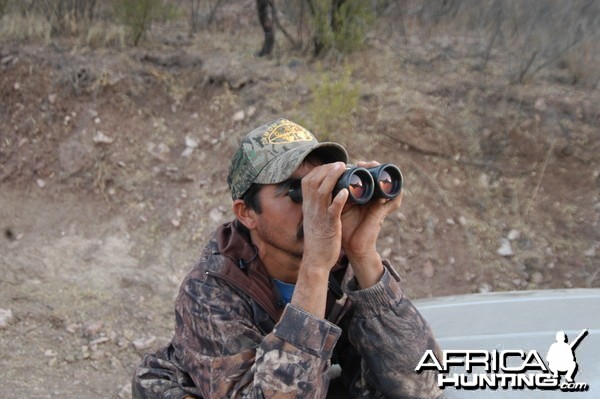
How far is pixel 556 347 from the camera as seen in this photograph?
1.70m

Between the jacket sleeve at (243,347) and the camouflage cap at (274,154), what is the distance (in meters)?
0.30

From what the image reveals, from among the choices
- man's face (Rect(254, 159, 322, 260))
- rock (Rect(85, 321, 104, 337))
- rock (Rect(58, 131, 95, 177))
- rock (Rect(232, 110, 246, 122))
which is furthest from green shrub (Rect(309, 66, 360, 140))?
man's face (Rect(254, 159, 322, 260))

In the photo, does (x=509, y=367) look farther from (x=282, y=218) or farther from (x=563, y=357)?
(x=282, y=218)

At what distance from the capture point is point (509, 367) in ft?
5.45

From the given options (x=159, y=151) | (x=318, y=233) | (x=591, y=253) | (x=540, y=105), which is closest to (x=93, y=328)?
(x=159, y=151)

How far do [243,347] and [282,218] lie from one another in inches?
14.0

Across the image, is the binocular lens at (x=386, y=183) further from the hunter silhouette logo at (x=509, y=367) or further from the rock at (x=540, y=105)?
the rock at (x=540, y=105)

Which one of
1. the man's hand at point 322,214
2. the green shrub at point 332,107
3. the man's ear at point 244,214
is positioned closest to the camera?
the man's hand at point 322,214

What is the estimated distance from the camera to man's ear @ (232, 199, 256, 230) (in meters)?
1.88

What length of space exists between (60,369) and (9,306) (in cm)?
79

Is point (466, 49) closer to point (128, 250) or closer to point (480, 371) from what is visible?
point (128, 250)

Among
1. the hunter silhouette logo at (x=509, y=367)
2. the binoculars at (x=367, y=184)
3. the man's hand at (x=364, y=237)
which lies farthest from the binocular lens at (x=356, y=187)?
the hunter silhouette logo at (x=509, y=367)

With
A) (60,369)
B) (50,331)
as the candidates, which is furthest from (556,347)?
(50,331)

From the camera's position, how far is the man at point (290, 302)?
5.24 feet
